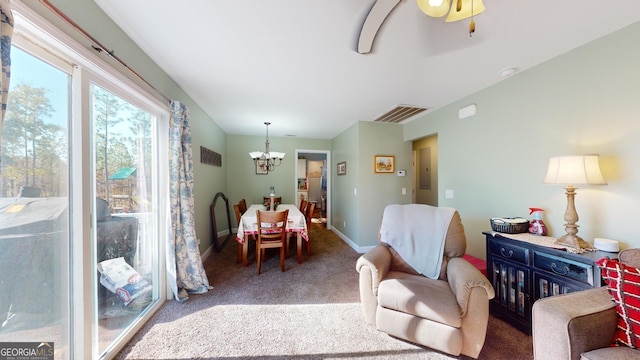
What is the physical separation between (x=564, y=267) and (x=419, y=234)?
955 millimetres

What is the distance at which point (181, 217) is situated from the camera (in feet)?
7.52

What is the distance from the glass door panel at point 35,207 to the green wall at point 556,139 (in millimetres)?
3642

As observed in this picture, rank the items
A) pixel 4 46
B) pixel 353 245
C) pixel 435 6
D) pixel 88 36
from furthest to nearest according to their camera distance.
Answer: pixel 353 245
pixel 88 36
pixel 435 6
pixel 4 46

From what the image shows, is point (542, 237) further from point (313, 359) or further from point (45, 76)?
point (45, 76)

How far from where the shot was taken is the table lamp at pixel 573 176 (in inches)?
59.5

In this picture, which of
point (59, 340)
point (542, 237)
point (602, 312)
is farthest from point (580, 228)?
point (59, 340)

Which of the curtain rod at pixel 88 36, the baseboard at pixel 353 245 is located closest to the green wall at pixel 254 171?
the baseboard at pixel 353 245

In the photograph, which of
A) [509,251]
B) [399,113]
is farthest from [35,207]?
[399,113]

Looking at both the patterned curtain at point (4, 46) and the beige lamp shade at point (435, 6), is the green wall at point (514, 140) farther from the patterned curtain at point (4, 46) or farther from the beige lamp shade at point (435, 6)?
the beige lamp shade at point (435, 6)

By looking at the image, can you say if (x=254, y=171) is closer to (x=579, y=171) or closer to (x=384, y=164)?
(x=384, y=164)

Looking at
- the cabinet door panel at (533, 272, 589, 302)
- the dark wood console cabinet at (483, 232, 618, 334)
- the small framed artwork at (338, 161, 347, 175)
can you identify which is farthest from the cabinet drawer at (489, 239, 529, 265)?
the small framed artwork at (338, 161, 347, 175)

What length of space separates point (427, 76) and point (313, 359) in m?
2.71

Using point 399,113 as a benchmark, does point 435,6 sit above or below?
below

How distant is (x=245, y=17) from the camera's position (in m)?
1.42
